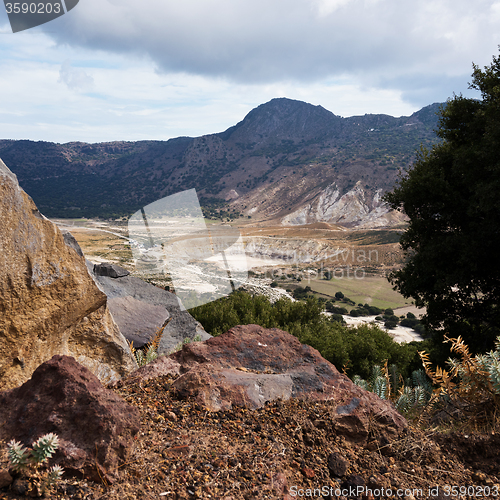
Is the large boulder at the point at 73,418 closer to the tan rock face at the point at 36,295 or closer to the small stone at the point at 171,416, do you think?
the small stone at the point at 171,416

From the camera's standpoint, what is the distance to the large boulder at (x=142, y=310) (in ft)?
19.1

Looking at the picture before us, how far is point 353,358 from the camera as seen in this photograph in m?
8.96

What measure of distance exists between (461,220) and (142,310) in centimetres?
794

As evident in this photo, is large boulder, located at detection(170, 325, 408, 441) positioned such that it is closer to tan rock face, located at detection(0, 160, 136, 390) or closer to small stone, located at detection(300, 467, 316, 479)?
small stone, located at detection(300, 467, 316, 479)

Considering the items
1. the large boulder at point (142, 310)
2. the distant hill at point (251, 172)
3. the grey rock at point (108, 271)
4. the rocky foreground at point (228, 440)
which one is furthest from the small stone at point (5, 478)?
the distant hill at point (251, 172)

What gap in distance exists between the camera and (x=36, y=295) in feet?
9.71

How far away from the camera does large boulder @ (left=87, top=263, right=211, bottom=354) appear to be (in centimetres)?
582

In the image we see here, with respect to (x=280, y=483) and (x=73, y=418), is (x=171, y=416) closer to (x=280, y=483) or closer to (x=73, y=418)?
(x=73, y=418)

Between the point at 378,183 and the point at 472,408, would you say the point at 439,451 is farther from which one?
the point at 378,183

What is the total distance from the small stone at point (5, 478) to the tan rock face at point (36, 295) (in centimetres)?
154

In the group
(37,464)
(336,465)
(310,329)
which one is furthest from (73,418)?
Result: (310,329)

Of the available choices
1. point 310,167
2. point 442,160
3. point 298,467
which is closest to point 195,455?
point 298,467

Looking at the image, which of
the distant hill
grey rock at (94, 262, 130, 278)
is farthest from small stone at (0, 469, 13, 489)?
the distant hill

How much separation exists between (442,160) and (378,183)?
10686 cm
